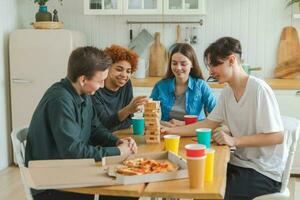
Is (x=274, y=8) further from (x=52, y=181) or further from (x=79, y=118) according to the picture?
(x=52, y=181)

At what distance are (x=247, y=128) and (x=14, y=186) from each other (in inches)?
91.2

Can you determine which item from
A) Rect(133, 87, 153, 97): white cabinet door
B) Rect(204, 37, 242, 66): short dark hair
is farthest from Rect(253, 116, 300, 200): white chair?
Rect(133, 87, 153, 97): white cabinet door

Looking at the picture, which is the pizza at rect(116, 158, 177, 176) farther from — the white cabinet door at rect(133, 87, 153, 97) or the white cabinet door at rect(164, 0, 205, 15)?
the white cabinet door at rect(164, 0, 205, 15)

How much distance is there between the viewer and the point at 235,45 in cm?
234

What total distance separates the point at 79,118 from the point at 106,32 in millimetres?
2886

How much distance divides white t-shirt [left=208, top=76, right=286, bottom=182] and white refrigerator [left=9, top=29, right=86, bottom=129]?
7.47ft

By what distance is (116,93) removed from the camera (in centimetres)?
301

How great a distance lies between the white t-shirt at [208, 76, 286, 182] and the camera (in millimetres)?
2240

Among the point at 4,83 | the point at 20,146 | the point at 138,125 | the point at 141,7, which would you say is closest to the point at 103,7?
the point at 141,7

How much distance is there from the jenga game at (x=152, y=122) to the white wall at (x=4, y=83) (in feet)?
8.30

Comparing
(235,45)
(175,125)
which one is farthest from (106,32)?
(235,45)

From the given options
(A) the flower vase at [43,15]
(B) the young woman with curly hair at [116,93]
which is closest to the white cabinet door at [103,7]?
(A) the flower vase at [43,15]

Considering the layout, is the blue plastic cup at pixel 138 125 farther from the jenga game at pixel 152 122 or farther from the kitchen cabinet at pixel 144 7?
the kitchen cabinet at pixel 144 7

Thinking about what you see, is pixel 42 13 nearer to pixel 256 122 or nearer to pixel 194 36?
pixel 194 36
